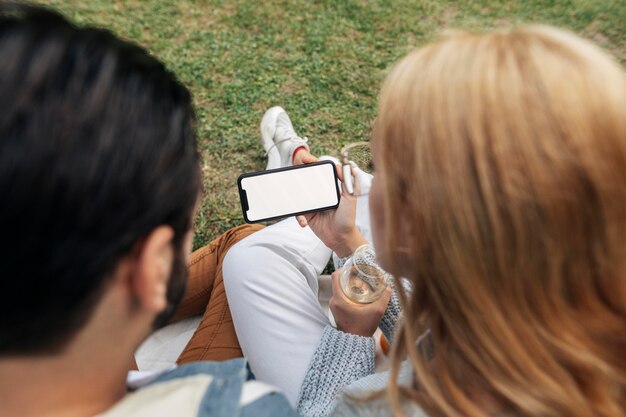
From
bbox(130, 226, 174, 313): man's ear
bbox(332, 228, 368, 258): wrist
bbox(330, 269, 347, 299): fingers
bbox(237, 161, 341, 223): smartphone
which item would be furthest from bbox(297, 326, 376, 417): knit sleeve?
bbox(130, 226, 174, 313): man's ear

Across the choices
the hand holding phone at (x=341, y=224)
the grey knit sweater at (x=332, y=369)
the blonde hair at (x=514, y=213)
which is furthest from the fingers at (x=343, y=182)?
the blonde hair at (x=514, y=213)

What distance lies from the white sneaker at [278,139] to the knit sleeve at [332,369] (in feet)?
3.71

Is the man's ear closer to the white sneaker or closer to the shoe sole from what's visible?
the white sneaker

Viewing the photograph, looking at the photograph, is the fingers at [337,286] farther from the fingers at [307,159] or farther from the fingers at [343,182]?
the fingers at [307,159]

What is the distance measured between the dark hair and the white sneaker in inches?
63.0

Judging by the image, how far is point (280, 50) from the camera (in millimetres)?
2922

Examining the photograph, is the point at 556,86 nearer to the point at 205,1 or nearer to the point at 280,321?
the point at 280,321

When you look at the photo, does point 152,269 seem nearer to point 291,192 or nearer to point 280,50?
point 291,192

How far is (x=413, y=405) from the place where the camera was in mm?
799

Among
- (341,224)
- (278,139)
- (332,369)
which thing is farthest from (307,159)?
(332,369)

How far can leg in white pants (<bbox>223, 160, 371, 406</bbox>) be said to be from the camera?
4.16 ft

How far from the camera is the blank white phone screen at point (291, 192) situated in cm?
161

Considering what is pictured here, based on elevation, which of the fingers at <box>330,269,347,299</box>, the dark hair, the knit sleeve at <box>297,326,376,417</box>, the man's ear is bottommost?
the knit sleeve at <box>297,326,376,417</box>

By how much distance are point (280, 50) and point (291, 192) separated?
63.4 inches
